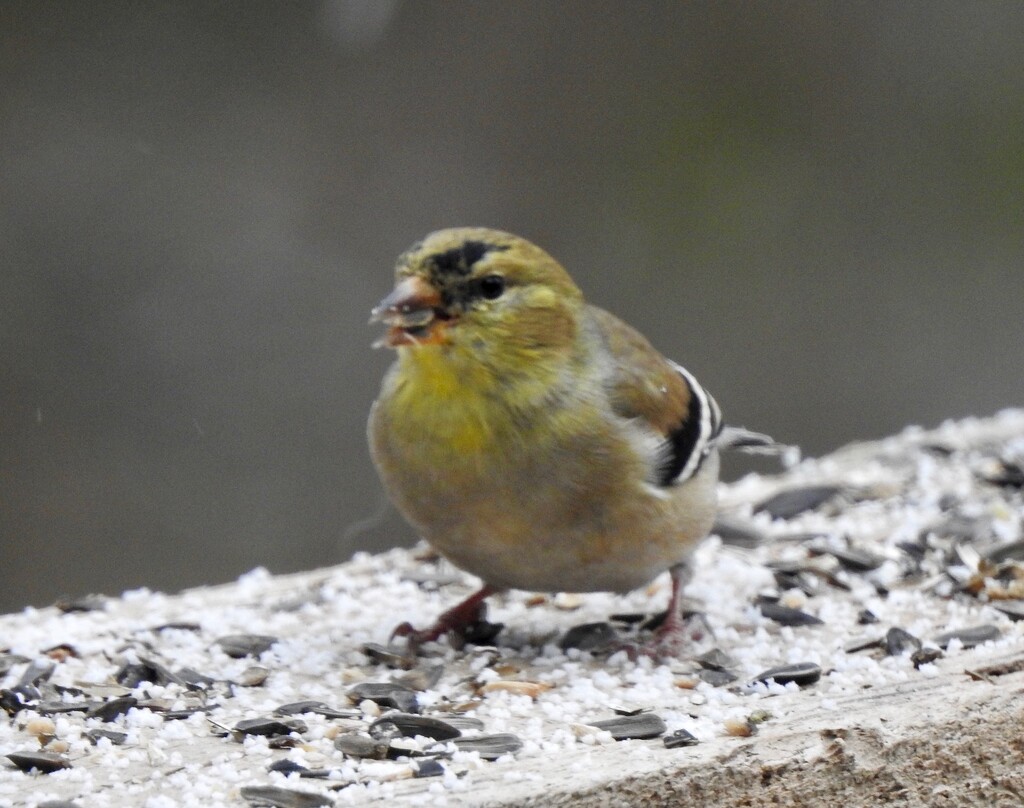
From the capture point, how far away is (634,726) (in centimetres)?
253

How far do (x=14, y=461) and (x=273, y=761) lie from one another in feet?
12.8

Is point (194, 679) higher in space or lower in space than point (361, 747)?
higher

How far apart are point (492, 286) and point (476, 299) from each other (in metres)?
0.05

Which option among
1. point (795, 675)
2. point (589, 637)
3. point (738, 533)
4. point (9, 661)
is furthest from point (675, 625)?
point (9, 661)

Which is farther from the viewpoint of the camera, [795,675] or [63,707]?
[795,675]

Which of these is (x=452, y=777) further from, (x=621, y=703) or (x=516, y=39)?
(x=516, y=39)

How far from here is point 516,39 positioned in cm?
700

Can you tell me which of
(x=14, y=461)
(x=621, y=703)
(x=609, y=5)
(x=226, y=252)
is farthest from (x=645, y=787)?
(x=609, y=5)

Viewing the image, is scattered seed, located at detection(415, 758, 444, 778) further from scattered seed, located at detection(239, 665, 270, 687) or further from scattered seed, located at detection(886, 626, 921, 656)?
scattered seed, located at detection(886, 626, 921, 656)

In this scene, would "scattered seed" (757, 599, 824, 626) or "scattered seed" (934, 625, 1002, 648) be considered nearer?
"scattered seed" (934, 625, 1002, 648)

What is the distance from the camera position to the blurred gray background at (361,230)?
6082 mm

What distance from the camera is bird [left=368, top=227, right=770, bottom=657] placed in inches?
116

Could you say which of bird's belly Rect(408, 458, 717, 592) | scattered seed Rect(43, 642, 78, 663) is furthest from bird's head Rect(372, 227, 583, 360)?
scattered seed Rect(43, 642, 78, 663)

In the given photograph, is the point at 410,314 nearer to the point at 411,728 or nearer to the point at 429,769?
the point at 411,728
